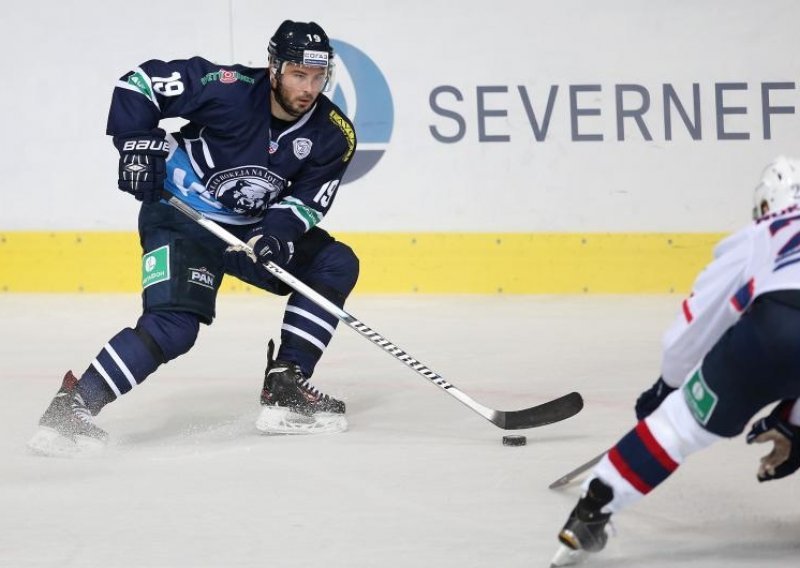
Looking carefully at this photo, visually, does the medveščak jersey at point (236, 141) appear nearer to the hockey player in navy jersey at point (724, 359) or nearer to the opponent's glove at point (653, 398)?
the opponent's glove at point (653, 398)

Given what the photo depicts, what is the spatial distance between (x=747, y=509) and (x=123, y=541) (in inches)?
43.9

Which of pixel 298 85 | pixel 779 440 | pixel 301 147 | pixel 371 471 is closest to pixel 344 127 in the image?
pixel 301 147

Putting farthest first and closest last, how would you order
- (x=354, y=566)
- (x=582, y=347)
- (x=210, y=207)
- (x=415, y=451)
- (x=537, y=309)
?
1. (x=537, y=309)
2. (x=582, y=347)
3. (x=210, y=207)
4. (x=415, y=451)
5. (x=354, y=566)

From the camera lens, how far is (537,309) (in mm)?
5520

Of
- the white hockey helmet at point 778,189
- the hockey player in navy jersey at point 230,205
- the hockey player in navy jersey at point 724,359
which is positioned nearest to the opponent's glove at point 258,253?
the hockey player in navy jersey at point 230,205

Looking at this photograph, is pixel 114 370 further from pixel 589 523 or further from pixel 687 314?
pixel 687 314

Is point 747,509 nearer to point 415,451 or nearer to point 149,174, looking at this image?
point 415,451

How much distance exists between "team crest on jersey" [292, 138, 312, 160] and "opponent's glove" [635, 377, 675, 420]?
137 centimetres

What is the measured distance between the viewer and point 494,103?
580 cm

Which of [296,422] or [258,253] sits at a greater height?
[258,253]

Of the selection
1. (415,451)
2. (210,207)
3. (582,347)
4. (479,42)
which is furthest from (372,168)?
(415,451)

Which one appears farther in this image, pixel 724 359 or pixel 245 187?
pixel 245 187

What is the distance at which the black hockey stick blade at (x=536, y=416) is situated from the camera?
3.52 m

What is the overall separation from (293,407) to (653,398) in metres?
1.27
